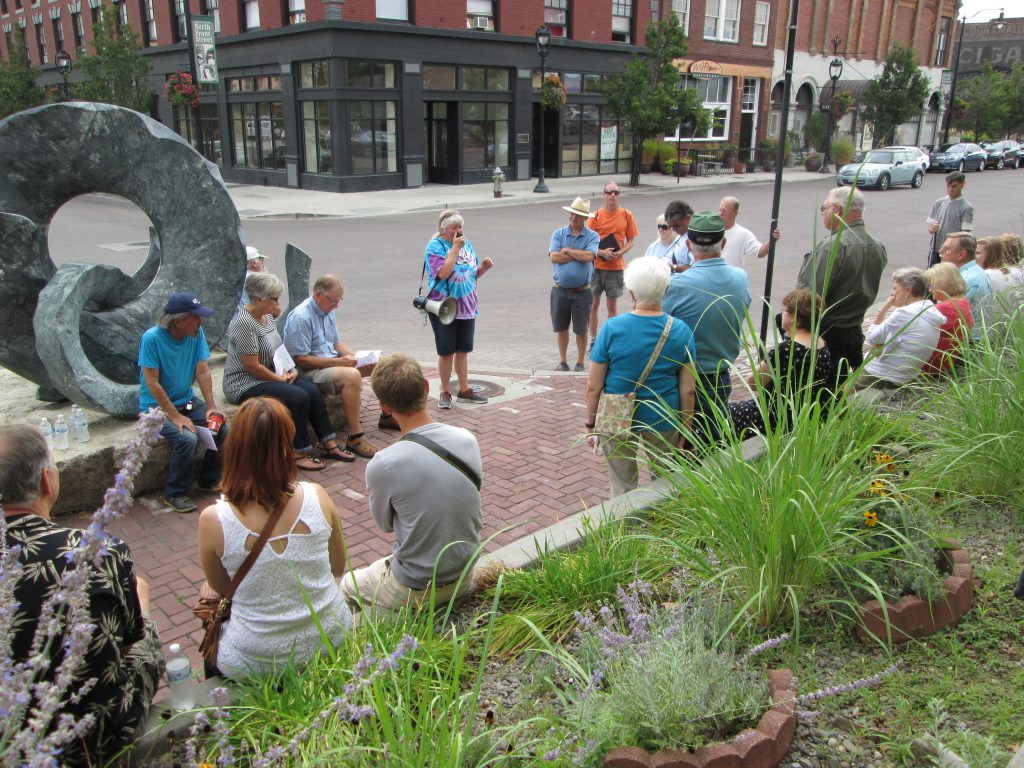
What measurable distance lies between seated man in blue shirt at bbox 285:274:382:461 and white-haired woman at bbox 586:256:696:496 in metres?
2.41

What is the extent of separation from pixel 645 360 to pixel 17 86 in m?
36.0

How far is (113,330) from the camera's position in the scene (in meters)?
6.15

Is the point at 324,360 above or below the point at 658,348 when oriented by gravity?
below

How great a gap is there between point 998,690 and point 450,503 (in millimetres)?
2030

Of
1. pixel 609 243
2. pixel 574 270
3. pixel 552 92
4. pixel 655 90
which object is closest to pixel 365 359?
pixel 574 270

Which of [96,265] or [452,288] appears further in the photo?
[452,288]

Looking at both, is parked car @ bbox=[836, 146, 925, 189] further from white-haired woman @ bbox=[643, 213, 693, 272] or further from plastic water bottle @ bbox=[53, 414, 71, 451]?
plastic water bottle @ bbox=[53, 414, 71, 451]

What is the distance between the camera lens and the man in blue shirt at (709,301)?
475 centimetres

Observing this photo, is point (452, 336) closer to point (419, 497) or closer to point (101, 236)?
point (419, 497)

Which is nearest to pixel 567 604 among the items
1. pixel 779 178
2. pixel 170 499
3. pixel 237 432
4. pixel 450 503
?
pixel 450 503

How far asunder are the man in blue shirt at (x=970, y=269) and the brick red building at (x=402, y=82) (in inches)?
810

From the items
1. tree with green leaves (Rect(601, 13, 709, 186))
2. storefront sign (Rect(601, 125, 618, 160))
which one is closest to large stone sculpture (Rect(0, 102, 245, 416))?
tree with green leaves (Rect(601, 13, 709, 186))

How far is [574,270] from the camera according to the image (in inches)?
318

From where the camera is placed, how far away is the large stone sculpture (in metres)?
5.55
